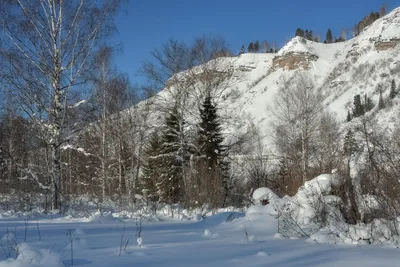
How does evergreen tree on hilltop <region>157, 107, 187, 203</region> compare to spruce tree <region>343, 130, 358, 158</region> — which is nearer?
spruce tree <region>343, 130, 358, 158</region>

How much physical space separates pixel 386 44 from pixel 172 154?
77.0 meters

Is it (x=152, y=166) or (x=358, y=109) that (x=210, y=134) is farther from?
(x=358, y=109)

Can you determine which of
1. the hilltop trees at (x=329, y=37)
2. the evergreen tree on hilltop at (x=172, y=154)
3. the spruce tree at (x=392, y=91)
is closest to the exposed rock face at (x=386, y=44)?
the spruce tree at (x=392, y=91)

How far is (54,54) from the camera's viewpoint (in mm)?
9656

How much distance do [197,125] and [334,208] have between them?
15877mm

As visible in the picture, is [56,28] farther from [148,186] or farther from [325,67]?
[325,67]

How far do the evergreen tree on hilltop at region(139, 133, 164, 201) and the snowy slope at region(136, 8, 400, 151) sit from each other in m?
25.8

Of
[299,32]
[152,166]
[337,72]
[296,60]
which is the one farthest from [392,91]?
[299,32]

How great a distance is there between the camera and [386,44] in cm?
7956

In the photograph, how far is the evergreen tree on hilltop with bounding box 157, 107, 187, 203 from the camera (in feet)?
61.8

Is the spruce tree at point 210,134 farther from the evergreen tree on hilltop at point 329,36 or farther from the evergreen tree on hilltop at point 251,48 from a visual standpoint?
the evergreen tree on hilltop at point 329,36

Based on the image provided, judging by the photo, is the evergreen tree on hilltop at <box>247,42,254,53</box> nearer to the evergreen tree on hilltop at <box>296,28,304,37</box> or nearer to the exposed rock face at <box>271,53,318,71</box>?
the evergreen tree on hilltop at <box>296,28,304,37</box>

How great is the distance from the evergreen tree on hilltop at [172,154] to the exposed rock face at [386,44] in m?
73.9

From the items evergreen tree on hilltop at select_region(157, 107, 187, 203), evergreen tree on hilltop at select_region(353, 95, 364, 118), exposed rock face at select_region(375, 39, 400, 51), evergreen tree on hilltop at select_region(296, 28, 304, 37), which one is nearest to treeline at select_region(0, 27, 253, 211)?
evergreen tree on hilltop at select_region(157, 107, 187, 203)
